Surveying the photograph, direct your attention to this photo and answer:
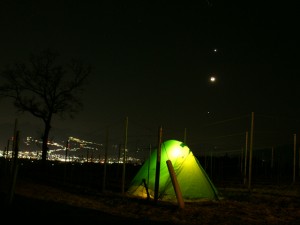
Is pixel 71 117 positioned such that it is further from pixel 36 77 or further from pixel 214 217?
pixel 214 217

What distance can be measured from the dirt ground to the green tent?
34.2 inches

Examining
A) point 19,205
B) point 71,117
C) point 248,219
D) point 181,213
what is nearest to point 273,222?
point 248,219

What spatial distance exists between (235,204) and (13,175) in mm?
6626

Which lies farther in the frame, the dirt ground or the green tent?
the green tent

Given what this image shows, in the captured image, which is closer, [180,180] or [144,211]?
[144,211]

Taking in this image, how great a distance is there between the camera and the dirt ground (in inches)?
358

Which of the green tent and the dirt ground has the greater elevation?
the green tent

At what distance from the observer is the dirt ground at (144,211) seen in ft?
29.8

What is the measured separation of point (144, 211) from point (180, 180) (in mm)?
3571

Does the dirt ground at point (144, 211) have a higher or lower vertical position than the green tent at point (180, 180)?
lower

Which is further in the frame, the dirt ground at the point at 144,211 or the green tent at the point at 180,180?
the green tent at the point at 180,180

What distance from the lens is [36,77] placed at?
3167 centimetres

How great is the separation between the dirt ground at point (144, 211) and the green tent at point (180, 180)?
87 cm

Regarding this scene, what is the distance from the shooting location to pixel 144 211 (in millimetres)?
11336
